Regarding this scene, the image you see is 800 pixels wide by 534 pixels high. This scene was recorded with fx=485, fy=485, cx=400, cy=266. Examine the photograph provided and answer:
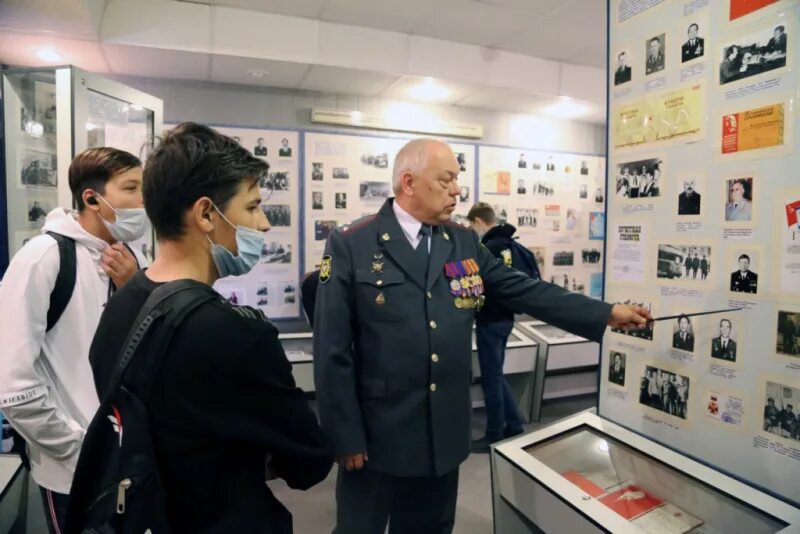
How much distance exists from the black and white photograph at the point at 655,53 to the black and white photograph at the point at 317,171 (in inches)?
111

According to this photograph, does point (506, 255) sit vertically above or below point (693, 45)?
below

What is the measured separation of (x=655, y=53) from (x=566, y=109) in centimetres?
326

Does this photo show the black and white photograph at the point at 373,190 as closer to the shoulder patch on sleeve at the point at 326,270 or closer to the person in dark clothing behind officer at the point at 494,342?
the person in dark clothing behind officer at the point at 494,342

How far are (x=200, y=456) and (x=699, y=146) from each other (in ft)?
4.79

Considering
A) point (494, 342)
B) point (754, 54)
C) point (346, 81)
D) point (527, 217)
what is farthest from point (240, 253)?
point (527, 217)

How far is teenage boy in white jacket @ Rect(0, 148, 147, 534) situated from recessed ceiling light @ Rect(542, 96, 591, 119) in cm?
371

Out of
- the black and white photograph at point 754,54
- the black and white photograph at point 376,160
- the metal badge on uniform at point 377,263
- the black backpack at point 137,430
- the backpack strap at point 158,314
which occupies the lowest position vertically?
the black backpack at point 137,430

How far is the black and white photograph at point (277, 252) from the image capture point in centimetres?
390

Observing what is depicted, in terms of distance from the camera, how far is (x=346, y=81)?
12.2 feet

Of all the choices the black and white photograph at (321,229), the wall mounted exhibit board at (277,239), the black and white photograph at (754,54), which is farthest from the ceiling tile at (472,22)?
the black and white photograph at (754,54)

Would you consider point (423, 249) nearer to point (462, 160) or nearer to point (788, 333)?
point (788, 333)

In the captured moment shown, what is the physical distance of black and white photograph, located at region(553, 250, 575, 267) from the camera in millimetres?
5000

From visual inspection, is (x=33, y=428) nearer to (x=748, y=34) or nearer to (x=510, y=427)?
(x=748, y=34)

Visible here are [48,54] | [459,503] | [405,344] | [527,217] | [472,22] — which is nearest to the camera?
[405,344]
